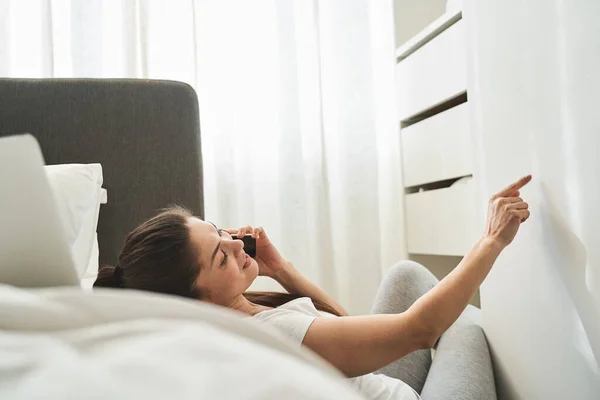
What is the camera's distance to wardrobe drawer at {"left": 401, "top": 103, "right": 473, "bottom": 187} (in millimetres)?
1767

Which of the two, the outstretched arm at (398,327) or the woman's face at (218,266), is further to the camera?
the woman's face at (218,266)

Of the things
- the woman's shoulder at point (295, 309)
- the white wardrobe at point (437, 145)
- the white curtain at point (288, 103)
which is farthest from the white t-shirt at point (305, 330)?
the white curtain at point (288, 103)

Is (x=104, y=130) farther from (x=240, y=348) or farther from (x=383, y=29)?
(x=240, y=348)

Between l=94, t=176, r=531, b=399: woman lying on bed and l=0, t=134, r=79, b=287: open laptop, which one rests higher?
l=0, t=134, r=79, b=287: open laptop

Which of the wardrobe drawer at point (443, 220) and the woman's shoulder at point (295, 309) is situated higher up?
the wardrobe drawer at point (443, 220)

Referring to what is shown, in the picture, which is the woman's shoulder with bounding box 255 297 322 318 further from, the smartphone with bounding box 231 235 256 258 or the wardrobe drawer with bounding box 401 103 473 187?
the wardrobe drawer with bounding box 401 103 473 187

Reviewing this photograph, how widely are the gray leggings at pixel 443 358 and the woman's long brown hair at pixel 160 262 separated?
51cm

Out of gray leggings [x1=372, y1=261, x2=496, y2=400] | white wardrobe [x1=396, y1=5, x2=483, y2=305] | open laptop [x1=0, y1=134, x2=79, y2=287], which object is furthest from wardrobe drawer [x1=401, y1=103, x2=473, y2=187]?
open laptop [x1=0, y1=134, x2=79, y2=287]

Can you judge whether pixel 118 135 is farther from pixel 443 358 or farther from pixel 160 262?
pixel 443 358

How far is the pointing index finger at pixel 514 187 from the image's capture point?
37.8 inches

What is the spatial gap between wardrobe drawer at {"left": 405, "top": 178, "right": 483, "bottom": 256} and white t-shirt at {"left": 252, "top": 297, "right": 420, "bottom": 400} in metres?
0.67

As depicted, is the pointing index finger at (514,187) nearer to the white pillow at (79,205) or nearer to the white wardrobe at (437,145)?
the white wardrobe at (437,145)

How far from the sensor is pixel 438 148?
6.39 ft

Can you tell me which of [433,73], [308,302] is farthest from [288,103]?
[308,302]
